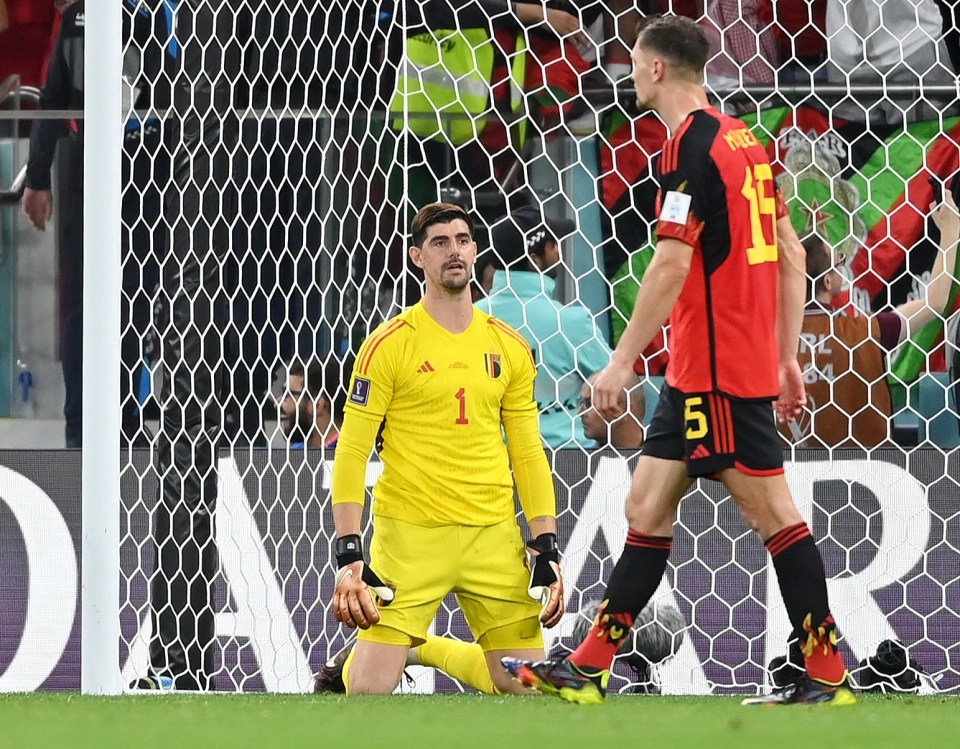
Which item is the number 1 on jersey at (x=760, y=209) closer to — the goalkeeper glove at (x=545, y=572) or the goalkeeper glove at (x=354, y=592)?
the goalkeeper glove at (x=545, y=572)

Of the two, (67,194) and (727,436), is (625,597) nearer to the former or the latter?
(727,436)

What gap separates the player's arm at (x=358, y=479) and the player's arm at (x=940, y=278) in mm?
1782

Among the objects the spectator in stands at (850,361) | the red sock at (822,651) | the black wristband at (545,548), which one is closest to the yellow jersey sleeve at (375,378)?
the black wristband at (545,548)

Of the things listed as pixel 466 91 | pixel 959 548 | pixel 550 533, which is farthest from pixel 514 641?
pixel 466 91

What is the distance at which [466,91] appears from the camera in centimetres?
557

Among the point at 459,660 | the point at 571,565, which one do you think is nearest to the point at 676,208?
the point at 459,660

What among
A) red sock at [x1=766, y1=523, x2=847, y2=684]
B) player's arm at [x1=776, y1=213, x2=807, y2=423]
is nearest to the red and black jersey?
player's arm at [x1=776, y1=213, x2=807, y2=423]

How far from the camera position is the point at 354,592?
4.27m

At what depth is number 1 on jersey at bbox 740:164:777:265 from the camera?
396 cm

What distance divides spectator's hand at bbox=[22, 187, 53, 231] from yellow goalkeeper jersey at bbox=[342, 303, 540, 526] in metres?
1.58

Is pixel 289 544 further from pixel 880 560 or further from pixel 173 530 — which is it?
pixel 880 560

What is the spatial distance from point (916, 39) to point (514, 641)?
2423 millimetres

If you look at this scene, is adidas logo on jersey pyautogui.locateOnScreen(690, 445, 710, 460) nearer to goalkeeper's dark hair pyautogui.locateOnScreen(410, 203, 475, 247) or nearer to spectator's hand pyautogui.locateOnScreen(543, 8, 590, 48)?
goalkeeper's dark hair pyautogui.locateOnScreen(410, 203, 475, 247)

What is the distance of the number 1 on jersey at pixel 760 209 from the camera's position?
13.0ft
